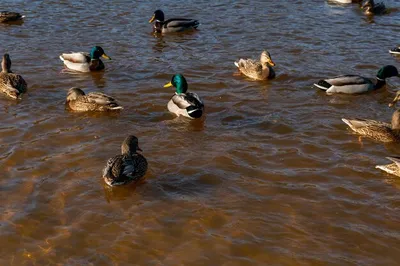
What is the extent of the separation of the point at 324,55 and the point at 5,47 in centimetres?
847

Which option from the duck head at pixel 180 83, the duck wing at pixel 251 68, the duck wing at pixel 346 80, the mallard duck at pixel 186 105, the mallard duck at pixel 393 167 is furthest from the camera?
the duck wing at pixel 251 68

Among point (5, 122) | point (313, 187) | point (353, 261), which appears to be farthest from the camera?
point (5, 122)

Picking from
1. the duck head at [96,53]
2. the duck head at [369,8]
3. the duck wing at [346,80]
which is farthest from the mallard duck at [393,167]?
the duck head at [369,8]

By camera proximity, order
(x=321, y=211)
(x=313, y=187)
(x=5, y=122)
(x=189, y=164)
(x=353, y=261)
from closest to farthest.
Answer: (x=353, y=261)
(x=321, y=211)
(x=313, y=187)
(x=189, y=164)
(x=5, y=122)

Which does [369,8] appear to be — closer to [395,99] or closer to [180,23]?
[180,23]

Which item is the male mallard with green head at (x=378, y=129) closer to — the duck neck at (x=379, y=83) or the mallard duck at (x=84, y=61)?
the duck neck at (x=379, y=83)

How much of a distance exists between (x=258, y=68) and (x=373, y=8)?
24.1ft

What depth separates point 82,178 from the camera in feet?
28.1

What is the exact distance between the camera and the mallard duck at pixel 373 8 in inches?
728

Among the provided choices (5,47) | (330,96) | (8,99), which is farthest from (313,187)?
(5,47)

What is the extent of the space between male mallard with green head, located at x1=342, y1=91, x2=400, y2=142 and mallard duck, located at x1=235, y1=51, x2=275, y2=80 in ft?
10.9

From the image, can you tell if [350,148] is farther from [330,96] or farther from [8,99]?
[8,99]

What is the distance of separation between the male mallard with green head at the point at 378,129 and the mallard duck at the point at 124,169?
12.8 ft

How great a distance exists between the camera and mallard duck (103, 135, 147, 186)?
26.5 ft
